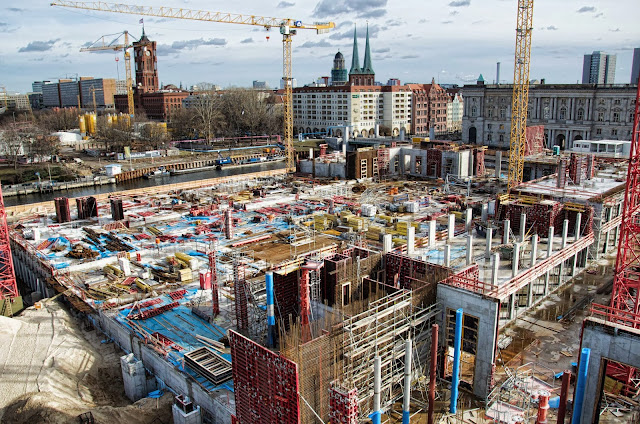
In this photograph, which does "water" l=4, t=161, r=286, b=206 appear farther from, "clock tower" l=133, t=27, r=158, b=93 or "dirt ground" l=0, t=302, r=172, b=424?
"clock tower" l=133, t=27, r=158, b=93

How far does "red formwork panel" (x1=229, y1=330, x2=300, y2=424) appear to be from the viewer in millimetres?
11844

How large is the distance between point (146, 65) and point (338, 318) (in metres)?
134

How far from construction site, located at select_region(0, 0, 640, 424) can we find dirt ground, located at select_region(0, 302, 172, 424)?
67 mm

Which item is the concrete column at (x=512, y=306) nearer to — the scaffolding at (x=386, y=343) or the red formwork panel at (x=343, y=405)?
the scaffolding at (x=386, y=343)

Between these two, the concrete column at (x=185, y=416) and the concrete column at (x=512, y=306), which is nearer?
the concrete column at (x=185, y=416)

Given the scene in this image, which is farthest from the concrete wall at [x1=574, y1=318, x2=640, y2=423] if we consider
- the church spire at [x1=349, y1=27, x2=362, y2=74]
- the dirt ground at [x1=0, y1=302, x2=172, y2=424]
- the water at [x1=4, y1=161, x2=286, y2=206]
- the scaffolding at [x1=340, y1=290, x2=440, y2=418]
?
the church spire at [x1=349, y1=27, x2=362, y2=74]

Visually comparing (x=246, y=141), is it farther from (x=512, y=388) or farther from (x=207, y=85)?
(x=512, y=388)

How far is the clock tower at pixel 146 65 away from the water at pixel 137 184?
70093 mm

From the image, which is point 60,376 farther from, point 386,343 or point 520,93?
point 520,93

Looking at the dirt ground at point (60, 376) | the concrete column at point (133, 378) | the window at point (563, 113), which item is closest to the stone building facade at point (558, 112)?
the window at point (563, 113)

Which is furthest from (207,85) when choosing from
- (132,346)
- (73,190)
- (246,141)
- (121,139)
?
(132,346)

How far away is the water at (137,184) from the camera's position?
2125 inches

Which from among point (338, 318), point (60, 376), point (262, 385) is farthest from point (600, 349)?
point (60, 376)

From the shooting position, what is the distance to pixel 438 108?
110 m
